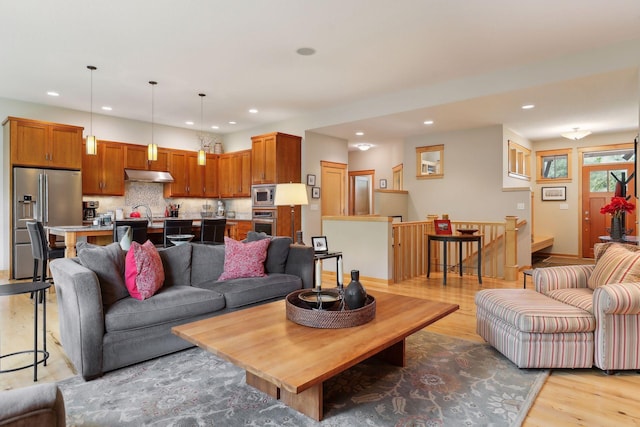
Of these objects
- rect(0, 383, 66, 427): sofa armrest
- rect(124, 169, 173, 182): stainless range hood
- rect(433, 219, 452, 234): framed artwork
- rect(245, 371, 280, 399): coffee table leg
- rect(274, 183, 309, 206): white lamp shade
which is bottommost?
rect(245, 371, 280, 399): coffee table leg

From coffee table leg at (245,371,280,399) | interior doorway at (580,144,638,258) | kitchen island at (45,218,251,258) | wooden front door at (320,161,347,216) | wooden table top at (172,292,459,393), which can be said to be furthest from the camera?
interior doorway at (580,144,638,258)

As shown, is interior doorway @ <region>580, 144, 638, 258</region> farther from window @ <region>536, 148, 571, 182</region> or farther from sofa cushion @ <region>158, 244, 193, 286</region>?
sofa cushion @ <region>158, 244, 193, 286</region>

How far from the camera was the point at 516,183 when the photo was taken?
764 cm

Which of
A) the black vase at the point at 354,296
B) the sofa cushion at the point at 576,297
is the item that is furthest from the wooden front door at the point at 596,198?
the black vase at the point at 354,296

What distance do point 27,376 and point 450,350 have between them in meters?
2.95

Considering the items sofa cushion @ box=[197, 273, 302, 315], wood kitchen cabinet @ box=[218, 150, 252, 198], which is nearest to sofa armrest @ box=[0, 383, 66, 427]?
sofa cushion @ box=[197, 273, 302, 315]

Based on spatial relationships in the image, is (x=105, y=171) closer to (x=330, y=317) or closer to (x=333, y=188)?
(x=333, y=188)

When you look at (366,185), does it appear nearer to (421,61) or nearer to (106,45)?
(421,61)

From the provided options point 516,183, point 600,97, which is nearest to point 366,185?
point 516,183

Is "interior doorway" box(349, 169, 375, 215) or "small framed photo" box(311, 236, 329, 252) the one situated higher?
"interior doorway" box(349, 169, 375, 215)

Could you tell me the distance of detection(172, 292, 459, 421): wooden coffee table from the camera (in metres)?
1.62

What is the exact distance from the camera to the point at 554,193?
8.45 metres

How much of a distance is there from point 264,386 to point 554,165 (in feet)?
28.7

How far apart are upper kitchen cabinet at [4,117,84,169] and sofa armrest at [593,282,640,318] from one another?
712 centimetres
